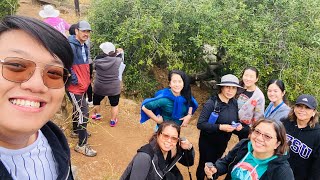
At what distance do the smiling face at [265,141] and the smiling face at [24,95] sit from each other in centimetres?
201

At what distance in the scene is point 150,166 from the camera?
279cm

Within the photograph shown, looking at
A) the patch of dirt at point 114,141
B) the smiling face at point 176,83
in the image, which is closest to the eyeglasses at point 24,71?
the smiling face at point 176,83

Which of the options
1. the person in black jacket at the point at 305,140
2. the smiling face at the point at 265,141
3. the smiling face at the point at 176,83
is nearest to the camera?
the smiling face at the point at 265,141

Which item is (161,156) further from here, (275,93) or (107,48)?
(107,48)

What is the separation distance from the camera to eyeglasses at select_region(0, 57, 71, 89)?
3.87 feet

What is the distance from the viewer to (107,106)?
6.44 m

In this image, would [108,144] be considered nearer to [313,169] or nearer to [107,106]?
[107,106]

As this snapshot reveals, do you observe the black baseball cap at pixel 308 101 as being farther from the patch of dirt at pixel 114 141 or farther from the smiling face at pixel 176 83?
the patch of dirt at pixel 114 141

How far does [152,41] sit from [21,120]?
18.8ft

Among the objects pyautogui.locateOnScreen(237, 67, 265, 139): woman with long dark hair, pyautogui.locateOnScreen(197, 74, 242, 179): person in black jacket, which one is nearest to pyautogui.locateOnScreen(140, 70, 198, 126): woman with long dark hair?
pyautogui.locateOnScreen(197, 74, 242, 179): person in black jacket

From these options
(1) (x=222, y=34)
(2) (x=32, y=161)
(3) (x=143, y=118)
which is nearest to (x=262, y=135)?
(3) (x=143, y=118)

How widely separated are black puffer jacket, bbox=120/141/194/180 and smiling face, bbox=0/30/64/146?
5.14 feet

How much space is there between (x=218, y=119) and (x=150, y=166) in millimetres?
1316

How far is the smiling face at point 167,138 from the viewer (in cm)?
300
